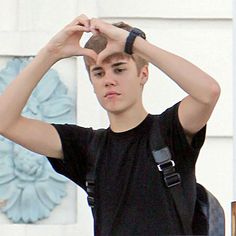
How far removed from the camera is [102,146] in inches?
126

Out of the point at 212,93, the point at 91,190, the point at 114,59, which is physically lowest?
the point at 91,190

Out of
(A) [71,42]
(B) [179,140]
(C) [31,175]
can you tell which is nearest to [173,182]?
(B) [179,140]

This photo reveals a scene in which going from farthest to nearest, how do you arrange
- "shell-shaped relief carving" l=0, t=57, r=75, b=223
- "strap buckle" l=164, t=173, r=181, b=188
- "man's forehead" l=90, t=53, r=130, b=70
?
"shell-shaped relief carving" l=0, t=57, r=75, b=223 < "man's forehead" l=90, t=53, r=130, b=70 < "strap buckle" l=164, t=173, r=181, b=188

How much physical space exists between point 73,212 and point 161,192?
1702 millimetres

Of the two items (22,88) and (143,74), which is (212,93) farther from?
(22,88)

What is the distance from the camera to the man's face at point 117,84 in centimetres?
315

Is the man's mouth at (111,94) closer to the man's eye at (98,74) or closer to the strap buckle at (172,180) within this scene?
the man's eye at (98,74)

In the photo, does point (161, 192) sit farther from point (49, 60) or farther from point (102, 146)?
point (49, 60)

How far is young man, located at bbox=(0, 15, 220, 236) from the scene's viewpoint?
121 inches

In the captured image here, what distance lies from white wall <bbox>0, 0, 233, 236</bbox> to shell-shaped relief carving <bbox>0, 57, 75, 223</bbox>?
0.07 meters

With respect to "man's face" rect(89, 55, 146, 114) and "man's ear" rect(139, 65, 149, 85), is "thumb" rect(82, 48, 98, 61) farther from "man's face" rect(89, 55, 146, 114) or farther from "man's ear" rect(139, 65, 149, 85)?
"man's ear" rect(139, 65, 149, 85)

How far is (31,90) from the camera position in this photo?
3.27 metres

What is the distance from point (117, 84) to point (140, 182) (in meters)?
0.29

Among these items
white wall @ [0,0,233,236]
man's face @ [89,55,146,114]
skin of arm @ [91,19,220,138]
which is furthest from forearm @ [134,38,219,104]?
white wall @ [0,0,233,236]
